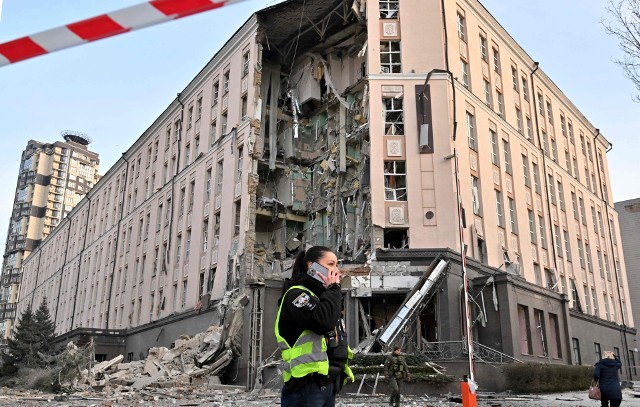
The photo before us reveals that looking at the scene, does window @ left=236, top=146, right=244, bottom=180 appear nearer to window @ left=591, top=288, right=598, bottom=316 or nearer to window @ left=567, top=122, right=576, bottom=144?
window @ left=591, top=288, right=598, bottom=316

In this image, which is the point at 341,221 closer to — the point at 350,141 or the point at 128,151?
the point at 350,141

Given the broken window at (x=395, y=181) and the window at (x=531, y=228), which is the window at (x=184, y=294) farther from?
the window at (x=531, y=228)

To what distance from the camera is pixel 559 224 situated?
36250 millimetres

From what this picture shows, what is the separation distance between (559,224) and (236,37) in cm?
2344

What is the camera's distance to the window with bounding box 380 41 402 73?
28.1 metres

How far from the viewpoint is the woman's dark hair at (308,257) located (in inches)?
165

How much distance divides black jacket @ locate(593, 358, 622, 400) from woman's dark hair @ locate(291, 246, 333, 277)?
803 centimetres

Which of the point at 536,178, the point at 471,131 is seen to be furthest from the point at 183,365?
the point at 536,178

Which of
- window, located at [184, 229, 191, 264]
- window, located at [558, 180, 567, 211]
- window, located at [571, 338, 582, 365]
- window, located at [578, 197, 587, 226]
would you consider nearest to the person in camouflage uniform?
window, located at [571, 338, 582, 365]

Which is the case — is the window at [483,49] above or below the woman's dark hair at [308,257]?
above

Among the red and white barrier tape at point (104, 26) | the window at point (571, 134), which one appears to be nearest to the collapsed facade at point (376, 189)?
the window at point (571, 134)

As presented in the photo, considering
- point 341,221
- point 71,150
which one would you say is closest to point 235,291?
point 341,221

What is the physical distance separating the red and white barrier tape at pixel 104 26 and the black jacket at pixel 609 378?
9.70m

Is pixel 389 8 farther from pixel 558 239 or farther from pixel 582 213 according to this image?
pixel 582 213
